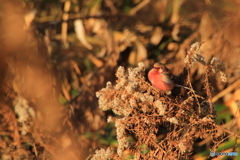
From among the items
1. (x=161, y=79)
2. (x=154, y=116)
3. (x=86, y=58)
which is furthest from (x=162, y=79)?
(x=86, y=58)

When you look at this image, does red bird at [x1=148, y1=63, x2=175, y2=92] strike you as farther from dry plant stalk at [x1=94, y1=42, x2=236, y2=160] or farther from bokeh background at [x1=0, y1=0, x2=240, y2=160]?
bokeh background at [x1=0, y1=0, x2=240, y2=160]

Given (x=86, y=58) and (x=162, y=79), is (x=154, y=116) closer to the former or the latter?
(x=162, y=79)

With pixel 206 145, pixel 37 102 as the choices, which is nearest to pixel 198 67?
pixel 206 145

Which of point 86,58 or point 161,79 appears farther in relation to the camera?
point 86,58

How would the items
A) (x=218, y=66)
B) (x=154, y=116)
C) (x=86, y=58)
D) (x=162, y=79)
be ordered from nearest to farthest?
(x=154, y=116), (x=218, y=66), (x=162, y=79), (x=86, y=58)

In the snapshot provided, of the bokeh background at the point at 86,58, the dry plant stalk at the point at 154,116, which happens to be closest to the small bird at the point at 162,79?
the dry plant stalk at the point at 154,116

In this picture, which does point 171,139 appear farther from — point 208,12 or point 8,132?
point 208,12

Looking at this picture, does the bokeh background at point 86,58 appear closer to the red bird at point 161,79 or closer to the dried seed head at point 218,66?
the dried seed head at point 218,66
